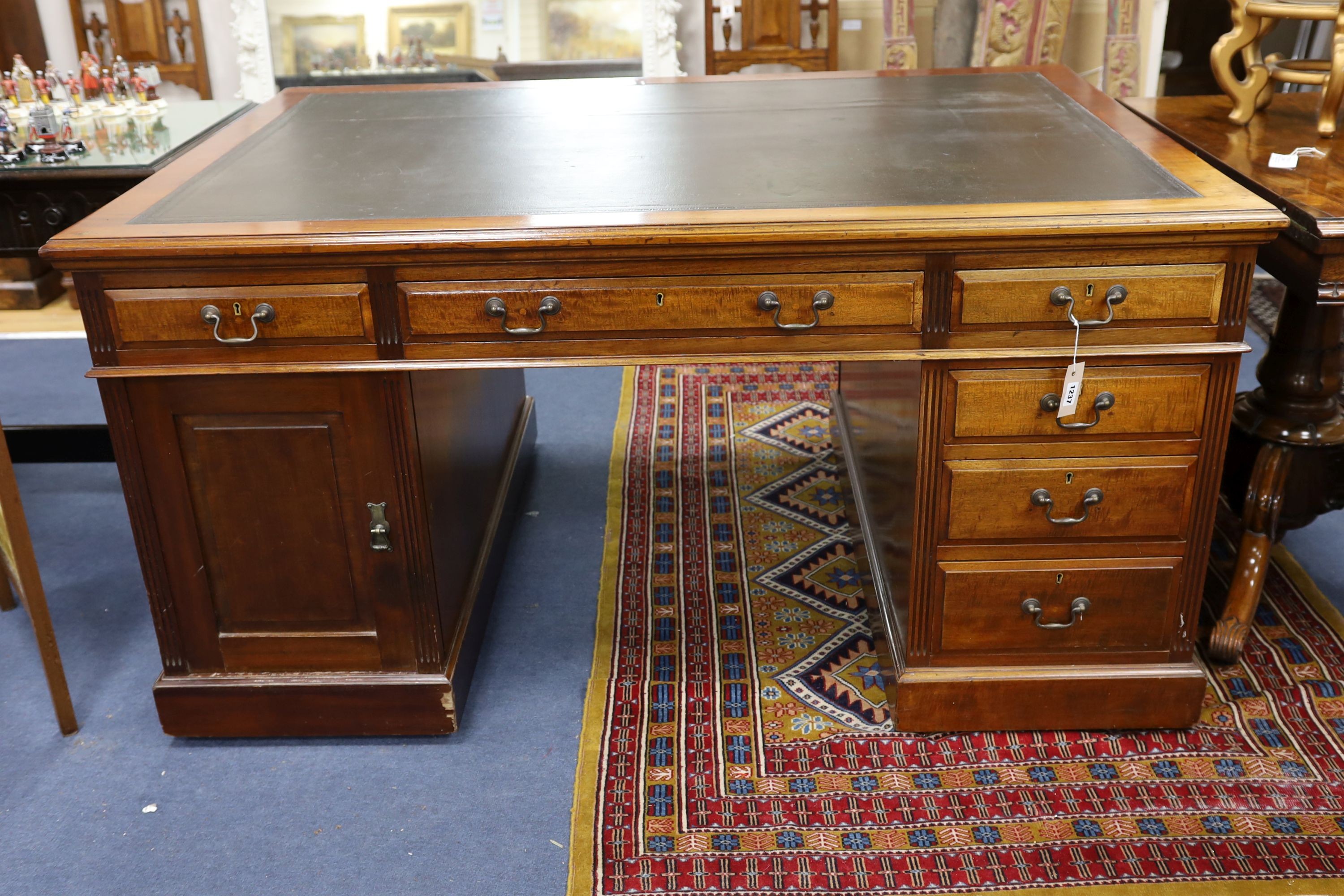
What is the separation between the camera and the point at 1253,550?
252cm

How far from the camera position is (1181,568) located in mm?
2166

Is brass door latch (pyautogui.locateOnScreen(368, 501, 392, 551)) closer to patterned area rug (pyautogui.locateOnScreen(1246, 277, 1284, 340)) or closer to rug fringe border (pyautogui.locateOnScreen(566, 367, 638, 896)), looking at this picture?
rug fringe border (pyautogui.locateOnScreen(566, 367, 638, 896))

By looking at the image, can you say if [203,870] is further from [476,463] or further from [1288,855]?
[1288,855]

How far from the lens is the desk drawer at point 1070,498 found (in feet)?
6.81

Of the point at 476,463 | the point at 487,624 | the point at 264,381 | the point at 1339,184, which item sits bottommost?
the point at 487,624

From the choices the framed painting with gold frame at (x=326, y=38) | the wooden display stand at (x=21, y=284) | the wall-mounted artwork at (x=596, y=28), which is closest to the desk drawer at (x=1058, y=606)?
the wall-mounted artwork at (x=596, y=28)

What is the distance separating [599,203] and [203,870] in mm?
1391

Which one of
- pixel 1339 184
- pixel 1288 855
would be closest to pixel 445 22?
pixel 1339 184

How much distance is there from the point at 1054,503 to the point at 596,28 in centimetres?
431

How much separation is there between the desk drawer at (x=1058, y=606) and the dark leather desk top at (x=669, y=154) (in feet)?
2.32

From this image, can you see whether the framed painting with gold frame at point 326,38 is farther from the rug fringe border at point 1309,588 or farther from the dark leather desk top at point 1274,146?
the rug fringe border at point 1309,588

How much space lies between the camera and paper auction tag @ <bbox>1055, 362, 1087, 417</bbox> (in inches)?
77.6

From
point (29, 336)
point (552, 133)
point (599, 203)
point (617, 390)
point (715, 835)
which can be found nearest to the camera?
point (599, 203)

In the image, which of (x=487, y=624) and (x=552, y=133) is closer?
(x=552, y=133)
